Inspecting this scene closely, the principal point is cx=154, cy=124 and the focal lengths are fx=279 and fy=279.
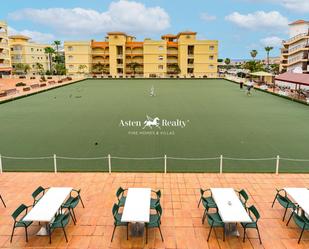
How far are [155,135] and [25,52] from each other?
70216 mm

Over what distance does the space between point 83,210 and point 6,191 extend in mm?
2693

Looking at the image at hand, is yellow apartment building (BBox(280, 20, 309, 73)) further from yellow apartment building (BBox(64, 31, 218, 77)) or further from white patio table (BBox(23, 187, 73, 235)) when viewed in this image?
white patio table (BBox(23, 187, 73, 235))

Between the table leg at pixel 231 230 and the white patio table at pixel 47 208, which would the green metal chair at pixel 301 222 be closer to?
the table leg at pixel 231 230

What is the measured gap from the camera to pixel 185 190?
26.7ft

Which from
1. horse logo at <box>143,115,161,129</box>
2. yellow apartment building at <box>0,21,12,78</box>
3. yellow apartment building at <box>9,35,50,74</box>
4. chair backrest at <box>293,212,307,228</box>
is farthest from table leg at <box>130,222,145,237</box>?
yellow apartment building at <box>9,35,50,74</box>

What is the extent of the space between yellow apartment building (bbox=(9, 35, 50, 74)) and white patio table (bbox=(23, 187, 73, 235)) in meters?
73.7

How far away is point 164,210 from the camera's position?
7.07 metres

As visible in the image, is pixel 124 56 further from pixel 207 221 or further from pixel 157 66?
pixel 207 221

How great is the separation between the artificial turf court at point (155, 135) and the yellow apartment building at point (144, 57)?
42.1 metres

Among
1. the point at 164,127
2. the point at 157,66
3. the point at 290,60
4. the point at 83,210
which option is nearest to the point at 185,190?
the point at 83,210

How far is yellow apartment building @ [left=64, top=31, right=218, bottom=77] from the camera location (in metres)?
63.3

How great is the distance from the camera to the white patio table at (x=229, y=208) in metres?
5.66

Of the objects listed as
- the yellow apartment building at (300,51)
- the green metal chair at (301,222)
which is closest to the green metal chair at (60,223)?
the green metal chair at (301,222)

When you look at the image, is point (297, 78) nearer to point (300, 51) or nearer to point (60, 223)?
point (300, 51)
